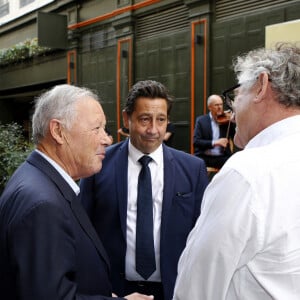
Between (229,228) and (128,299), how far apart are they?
0.74 metres

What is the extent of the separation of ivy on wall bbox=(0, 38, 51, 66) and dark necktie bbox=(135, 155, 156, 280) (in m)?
12.6

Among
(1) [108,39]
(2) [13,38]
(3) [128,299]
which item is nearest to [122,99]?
(1) [108,39]

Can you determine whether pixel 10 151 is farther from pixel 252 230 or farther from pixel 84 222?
pixel 252 230

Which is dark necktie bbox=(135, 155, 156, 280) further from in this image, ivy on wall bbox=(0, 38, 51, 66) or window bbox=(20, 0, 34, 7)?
window bbox=(20, 0, 34, 7)

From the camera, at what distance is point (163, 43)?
10.6 meters

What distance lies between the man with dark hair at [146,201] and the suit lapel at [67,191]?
67 cm

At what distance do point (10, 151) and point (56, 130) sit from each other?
481 centimetres

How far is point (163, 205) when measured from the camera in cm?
250

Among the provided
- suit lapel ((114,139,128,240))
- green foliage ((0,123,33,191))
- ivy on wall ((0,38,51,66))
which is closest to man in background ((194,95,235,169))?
green foliage ((0,123,33,191))

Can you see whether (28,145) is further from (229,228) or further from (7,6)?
(7,6)

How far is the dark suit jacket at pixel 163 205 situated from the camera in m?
2.46

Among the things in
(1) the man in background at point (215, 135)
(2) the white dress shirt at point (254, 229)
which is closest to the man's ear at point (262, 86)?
(2) the white dress shirt at point (254, 229)

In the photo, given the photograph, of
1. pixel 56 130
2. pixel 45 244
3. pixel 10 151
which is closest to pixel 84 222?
pixel 45 244

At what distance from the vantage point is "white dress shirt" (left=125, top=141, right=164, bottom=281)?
8.05 feet
